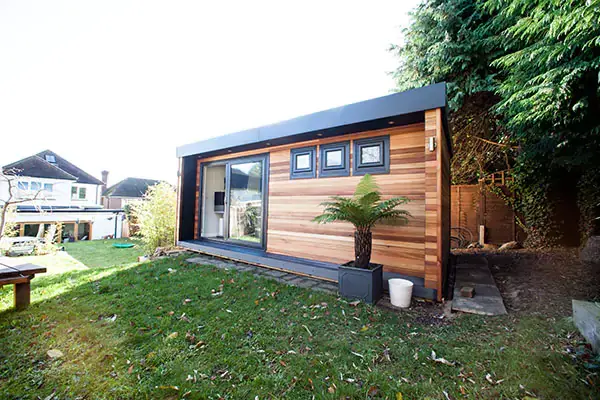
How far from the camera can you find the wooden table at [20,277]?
9.52ft

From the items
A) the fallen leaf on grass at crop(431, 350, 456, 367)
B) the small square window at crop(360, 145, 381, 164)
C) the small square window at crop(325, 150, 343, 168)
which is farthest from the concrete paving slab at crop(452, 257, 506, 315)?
the small square window at crop(325, 150, 343, 168)

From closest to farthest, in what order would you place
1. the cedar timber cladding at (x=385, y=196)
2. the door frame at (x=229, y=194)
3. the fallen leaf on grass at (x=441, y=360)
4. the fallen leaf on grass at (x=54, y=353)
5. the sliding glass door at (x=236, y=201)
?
the fallen leaf on grass at (x=441, y=360)
the fallen leaf on grass at (x=54, y=353)
the cedar timber cladding at (x=385, y=196)
the door frame at (x=229, y=194)
the sliding glass door at (x=236, y=201)

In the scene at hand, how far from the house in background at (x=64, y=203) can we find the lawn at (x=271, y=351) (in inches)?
552

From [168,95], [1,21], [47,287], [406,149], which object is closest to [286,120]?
[406,149]

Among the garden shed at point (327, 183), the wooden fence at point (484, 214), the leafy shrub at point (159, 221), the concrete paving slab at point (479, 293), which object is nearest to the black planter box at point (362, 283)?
the garden shed at point (327, 183)

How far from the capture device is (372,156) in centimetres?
400

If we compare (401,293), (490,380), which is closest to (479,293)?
(401,293)

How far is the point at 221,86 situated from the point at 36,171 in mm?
14848

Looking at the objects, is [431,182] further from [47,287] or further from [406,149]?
[47,287]

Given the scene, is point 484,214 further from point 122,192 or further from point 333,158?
point 122,192

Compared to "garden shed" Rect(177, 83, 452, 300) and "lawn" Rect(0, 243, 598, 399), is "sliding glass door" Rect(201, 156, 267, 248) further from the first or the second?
"lawn" Rect(0, 243, 598, 399)

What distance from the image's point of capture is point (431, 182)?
126 inches

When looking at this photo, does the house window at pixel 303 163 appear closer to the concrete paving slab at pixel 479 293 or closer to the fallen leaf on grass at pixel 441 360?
the concrete paving slab at pixel 479 293

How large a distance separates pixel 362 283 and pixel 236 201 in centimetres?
375
